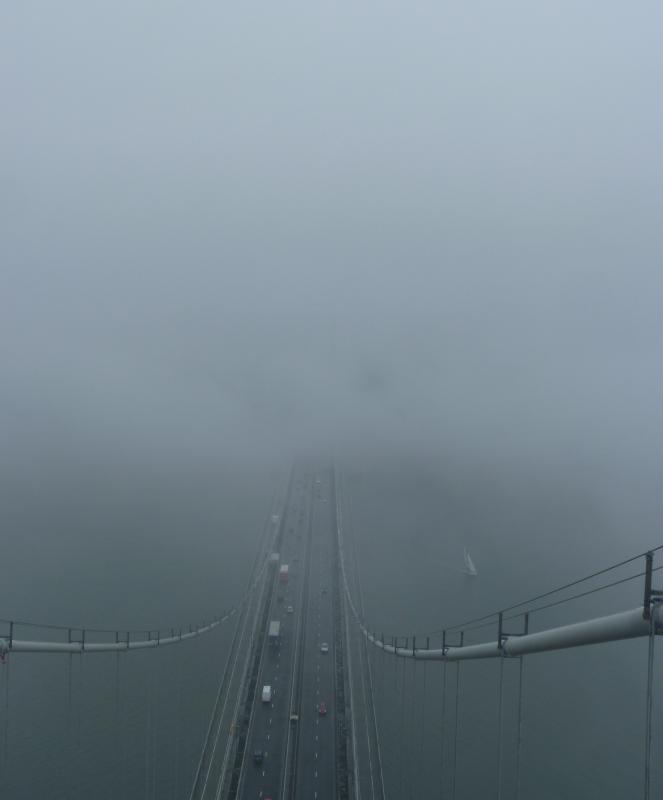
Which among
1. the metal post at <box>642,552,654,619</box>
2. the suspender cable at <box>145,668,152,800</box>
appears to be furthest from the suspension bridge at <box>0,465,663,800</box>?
the metal post at <box>642,552,654,619</box>

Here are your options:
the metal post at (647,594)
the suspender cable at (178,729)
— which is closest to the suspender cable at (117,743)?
the suspender cable at (178,729)

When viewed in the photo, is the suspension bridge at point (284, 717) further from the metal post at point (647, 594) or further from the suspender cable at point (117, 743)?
the metal post at point (647, 594)

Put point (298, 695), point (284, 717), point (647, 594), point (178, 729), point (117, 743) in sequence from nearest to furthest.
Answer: point (647, 594) → point (117, 743) → point (178, 729) → point (284, 717) → point (298, 695)

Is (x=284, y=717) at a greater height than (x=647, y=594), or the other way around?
(x=647, y=594)

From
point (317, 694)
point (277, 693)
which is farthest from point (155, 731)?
point (317, 694)

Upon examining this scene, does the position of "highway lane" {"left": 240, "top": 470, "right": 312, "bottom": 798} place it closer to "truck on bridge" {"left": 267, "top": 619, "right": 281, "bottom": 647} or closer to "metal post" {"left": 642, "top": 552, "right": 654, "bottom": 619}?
"truck on bridge" {"left": 267, "top": 619, "right": 281, "bottom": 647}

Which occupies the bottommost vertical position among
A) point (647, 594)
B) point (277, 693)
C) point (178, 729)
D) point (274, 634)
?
point (178, 729)

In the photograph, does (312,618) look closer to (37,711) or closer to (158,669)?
(158,669)

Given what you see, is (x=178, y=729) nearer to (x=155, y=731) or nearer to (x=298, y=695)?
(x=155, y=731)
